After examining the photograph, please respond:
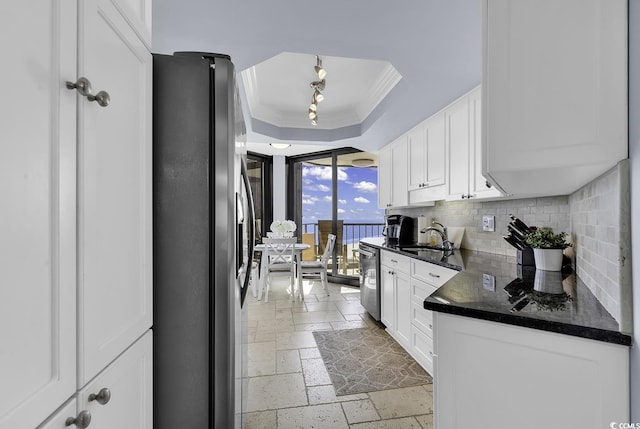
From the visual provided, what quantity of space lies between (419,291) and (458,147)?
1.26 meters

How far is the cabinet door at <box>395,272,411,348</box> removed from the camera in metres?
2.81

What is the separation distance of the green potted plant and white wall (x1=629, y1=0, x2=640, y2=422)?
3.36ft

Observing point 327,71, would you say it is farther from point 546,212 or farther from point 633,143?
point 633,143

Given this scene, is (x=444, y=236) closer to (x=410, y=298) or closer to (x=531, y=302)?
(x=410, y=298)

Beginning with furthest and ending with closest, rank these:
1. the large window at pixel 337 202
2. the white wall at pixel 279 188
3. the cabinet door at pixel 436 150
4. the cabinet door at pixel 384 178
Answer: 1. the white wall at pixel 279 188
2. the large window at pixel 337 202
3. the cabinet door at pixel 384 178
4. the cabinet door at pixel 436 150

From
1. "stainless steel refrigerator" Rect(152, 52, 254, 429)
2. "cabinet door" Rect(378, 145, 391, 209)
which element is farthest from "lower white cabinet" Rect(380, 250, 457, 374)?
"stainless steel refrigerator" Rect(152, 52, 254, 429)

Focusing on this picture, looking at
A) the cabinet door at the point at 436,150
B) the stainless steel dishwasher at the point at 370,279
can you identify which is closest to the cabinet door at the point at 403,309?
the stainless steel dishwasher at the point at 370,279

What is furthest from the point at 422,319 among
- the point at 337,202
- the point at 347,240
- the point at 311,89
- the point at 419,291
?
the point at 347,240
